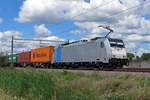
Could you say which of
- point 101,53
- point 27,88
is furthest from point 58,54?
point 27,88

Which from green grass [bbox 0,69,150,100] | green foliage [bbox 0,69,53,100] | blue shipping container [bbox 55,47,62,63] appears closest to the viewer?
green grass [bbox 0,69,150,100]

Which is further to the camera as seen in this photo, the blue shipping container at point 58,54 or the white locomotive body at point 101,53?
the blue shipping container at point 58,54

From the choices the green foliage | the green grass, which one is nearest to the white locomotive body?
the green grass

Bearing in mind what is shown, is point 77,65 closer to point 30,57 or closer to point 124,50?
point 124,50

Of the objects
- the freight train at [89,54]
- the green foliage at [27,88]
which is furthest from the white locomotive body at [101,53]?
the green foliage at [27,88]

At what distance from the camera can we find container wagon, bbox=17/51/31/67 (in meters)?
71.0

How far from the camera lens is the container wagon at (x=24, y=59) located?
71037mm

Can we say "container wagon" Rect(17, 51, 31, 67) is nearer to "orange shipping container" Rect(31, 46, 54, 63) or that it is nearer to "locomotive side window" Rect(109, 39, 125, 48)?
"orange shipping container" Rect(31, 46, 54, 63)

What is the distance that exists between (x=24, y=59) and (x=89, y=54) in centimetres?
3048

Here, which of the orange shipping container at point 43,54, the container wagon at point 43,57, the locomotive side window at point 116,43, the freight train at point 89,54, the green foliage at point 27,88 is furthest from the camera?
the container wagon at point 43,57

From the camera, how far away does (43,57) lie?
63562 mm

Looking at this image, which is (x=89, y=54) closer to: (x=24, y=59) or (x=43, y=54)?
(x=43, y=54)

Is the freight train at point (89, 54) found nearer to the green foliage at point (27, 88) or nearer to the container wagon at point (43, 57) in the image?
the container wagon at point (43, 57)

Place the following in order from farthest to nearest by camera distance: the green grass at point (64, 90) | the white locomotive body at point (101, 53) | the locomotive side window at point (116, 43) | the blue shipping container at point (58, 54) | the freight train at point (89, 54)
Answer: the blue shipping container at point (58, 54)
the locomotive side window at point (116, 43)
the freight train at point (89, 54)
the white locomotive body at point (101, 53)
the green grass at point (64, 90)
